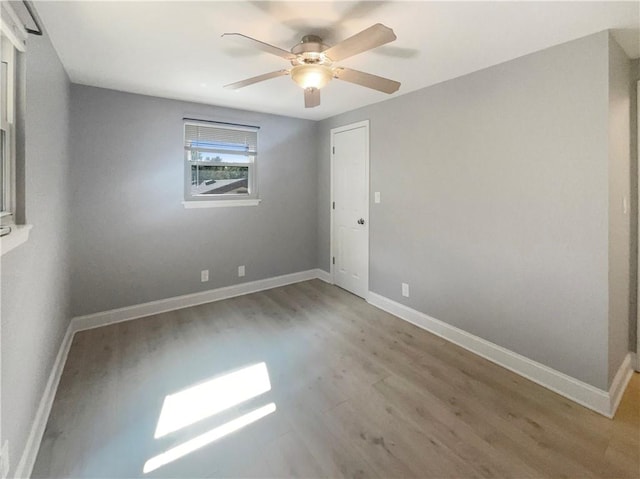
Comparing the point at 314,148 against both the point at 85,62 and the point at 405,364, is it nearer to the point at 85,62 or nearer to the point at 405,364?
the point at 85,62

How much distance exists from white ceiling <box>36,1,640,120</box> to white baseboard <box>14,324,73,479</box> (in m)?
2.22

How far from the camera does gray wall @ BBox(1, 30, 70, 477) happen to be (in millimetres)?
1367

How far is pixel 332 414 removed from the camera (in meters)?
1.93

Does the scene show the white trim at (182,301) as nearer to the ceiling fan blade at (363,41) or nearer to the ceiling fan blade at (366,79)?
the ceiling fan blade at (366,79)

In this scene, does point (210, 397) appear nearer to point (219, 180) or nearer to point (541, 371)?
point (541, 371)

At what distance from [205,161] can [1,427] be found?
9.71ft

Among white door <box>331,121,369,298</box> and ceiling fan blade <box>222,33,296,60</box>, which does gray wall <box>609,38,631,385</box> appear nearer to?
ceiling fan blade <box>222,33,296,60</box>

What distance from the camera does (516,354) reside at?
2.40m

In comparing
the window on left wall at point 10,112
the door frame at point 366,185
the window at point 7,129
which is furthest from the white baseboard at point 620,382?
the window at point 7,129

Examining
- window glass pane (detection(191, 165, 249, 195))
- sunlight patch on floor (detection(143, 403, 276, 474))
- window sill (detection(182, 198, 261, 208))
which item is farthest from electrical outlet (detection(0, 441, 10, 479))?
window glass pane (detection(191, 165, 249, 195))

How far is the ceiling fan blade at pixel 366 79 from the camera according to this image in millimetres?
1949

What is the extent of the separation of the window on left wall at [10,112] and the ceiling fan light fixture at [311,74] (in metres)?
1.35

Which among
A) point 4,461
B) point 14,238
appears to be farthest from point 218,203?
point 4,461

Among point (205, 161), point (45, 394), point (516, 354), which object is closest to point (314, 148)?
point (205, 161)
